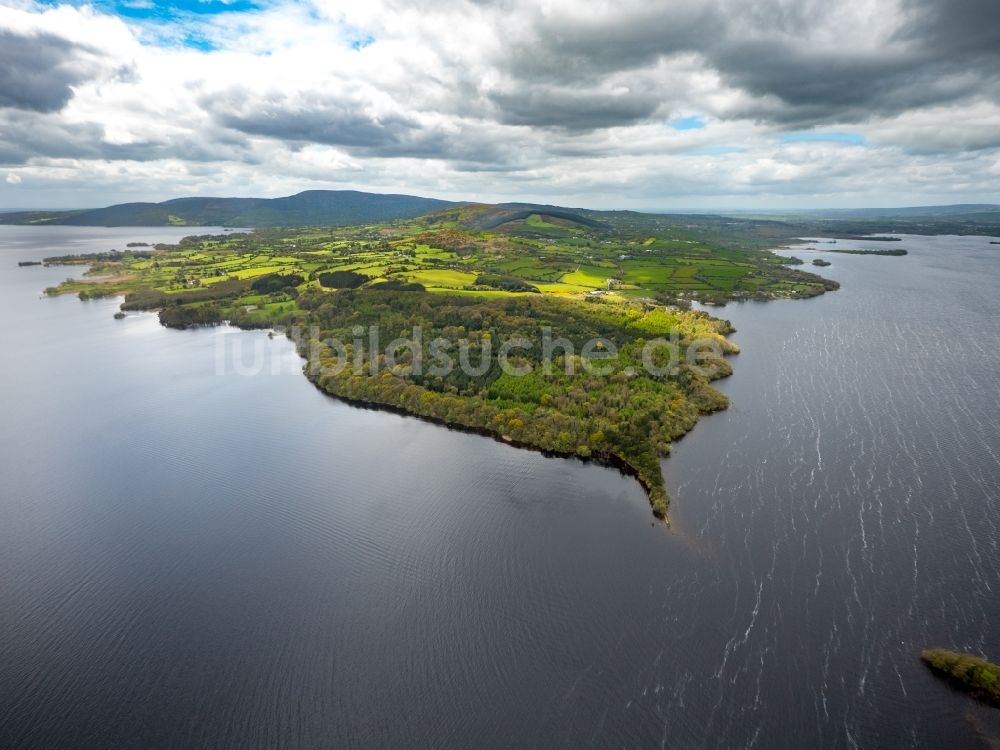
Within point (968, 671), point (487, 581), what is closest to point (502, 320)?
point (487, 581)

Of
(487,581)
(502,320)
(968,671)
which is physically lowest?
(487,581)

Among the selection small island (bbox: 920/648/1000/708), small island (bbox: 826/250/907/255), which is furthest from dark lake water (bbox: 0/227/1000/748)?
small island (bbox: 826/250/907/255)

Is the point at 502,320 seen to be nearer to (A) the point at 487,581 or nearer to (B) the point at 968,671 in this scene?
(A) the point at 487,581

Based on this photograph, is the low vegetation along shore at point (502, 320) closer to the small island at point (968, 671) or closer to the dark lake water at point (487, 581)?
the dark lake water at point (487, 581)

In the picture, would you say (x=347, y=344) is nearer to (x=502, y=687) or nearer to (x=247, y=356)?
(x=247, y=356)

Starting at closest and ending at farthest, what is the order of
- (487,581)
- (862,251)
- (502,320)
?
(487,581) → (502,320) → (862,251)

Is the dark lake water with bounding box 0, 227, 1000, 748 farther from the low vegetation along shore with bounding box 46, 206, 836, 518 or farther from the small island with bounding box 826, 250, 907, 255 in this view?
the small island with bounding box 826, 250, 907, 255
